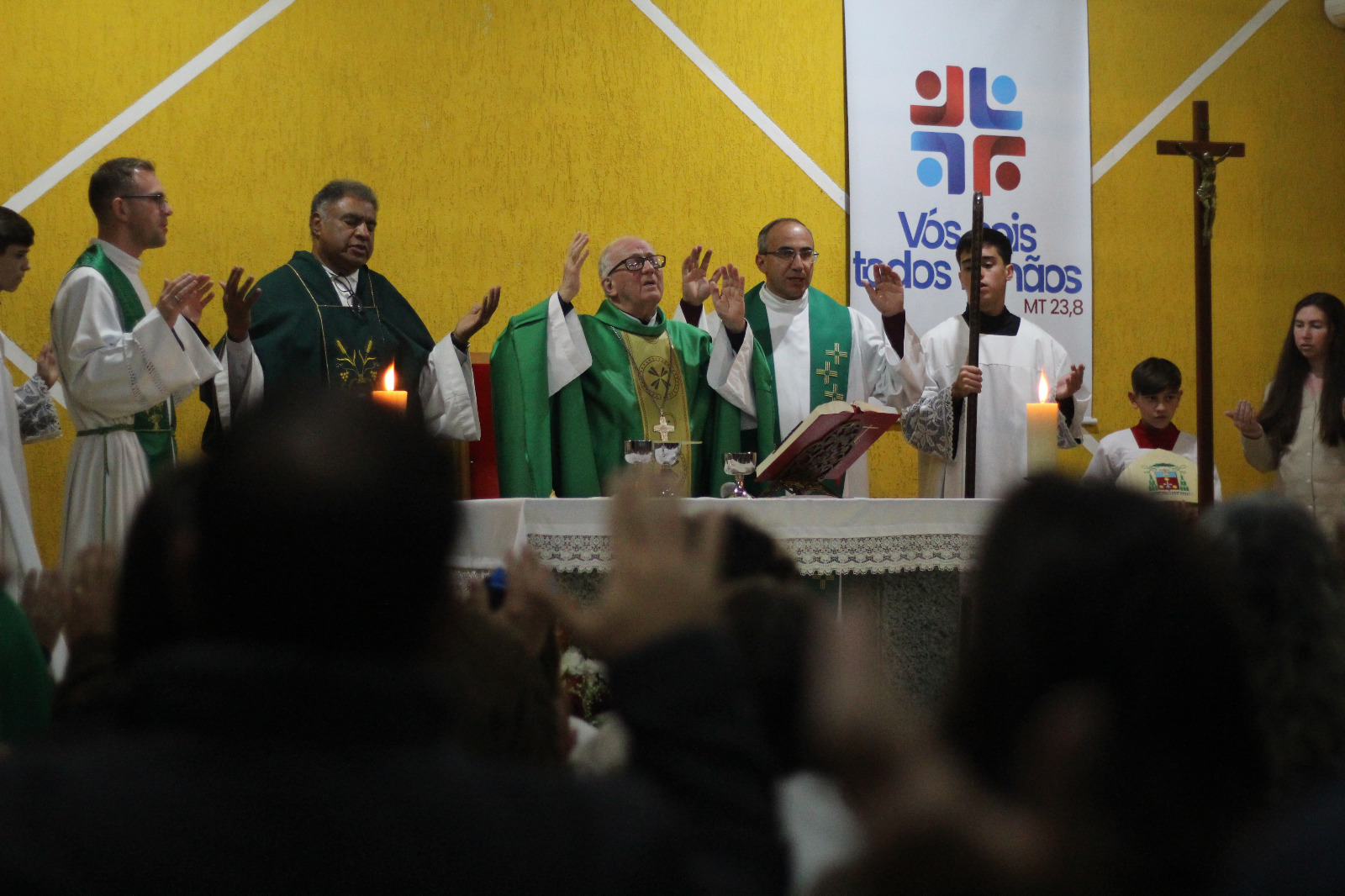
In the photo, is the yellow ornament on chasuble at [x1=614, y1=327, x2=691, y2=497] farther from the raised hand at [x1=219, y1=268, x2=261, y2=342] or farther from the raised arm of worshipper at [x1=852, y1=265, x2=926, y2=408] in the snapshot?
the raised hand at [x1=219, y1=268, x2=261, y2=342]

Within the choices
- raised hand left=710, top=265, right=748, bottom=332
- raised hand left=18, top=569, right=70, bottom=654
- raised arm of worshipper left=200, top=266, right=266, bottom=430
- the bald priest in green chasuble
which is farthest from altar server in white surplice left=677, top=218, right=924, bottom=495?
raised hand left=18, top=569, right=70, bottom=654

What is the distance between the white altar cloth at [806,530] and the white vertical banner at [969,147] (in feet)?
10.0

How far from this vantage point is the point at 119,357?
451 cm

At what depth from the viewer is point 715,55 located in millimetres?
6906

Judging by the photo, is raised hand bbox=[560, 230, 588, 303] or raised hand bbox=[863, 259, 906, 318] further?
raised hand bbox=[863, 259, 906, 318]

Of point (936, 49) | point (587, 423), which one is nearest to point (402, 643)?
point (587, 423)

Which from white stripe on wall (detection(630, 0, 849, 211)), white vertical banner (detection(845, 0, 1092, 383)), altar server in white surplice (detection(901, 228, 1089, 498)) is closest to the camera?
altar server in white surplice (detection(901, 228, 1089, 498))

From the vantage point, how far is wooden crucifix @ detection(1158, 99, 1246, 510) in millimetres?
4930

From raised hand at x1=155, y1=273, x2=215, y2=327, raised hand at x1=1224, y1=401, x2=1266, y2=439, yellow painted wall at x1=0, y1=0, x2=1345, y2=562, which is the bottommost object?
raised hand at x1=1224, y1=401, x2=1266, y2=439

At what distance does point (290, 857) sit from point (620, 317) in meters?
4.57

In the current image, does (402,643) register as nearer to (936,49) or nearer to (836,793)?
(836,793)

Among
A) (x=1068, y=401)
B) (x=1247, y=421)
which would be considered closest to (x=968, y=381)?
(x=1068, y=401)

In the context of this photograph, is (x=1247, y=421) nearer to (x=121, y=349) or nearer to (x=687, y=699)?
(x=121, y=349)

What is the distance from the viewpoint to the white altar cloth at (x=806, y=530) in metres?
3.75
